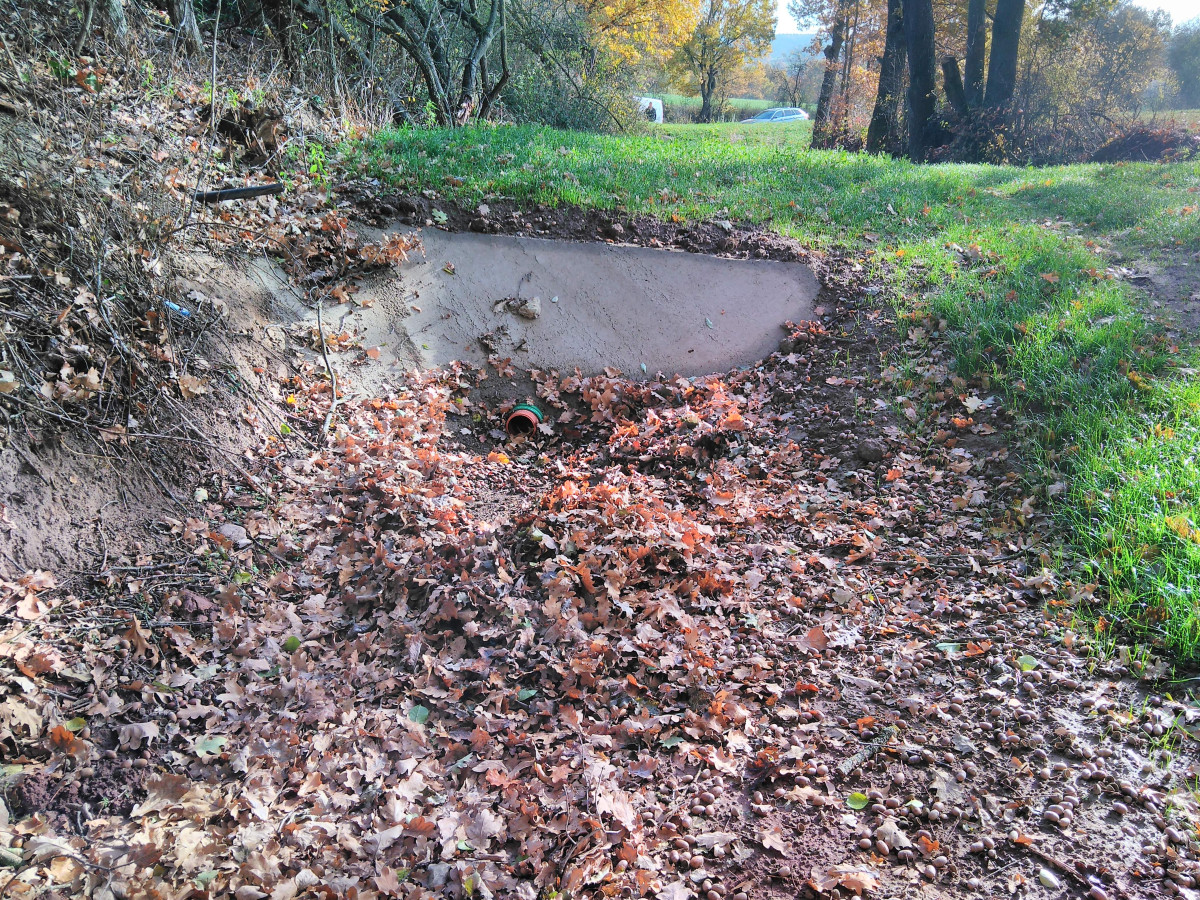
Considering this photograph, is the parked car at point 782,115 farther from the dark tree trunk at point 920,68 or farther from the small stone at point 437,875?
the small stone at point 437,875

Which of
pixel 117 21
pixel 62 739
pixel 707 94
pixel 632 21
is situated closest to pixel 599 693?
pixel 62 739

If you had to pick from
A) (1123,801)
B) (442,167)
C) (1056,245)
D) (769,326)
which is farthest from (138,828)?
(1056,245)

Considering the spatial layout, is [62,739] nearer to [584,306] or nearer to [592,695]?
[592,695]

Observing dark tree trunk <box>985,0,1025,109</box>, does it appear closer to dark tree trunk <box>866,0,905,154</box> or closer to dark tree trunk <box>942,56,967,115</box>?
dark tree trunk <box>942,56,967,115</box>

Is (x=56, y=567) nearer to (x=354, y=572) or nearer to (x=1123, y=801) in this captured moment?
(x=354, y=572)

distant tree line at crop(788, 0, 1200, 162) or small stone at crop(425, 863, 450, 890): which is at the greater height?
distant tree line at crop(788, 0, 1200, 162)

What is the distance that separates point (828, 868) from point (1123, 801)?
126 cm

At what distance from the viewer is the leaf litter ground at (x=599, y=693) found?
2668mm

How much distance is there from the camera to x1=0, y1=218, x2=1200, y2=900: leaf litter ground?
267 centimetres

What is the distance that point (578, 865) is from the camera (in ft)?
8.82

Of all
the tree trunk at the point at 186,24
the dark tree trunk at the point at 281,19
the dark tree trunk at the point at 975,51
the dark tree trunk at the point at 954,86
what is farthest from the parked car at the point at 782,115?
the tree trunk at the point at 186,24

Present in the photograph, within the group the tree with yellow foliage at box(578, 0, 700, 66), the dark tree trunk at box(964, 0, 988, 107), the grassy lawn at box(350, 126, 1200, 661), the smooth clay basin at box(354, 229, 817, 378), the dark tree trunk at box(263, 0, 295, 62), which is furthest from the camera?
the tree with yellow foliage at box(578, 0, 700, 66)

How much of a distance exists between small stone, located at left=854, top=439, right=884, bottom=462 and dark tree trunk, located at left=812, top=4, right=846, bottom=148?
13.3 m

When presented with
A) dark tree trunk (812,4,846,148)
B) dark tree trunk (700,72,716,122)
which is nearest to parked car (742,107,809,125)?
dark tree trunk (700,72,716,122)
